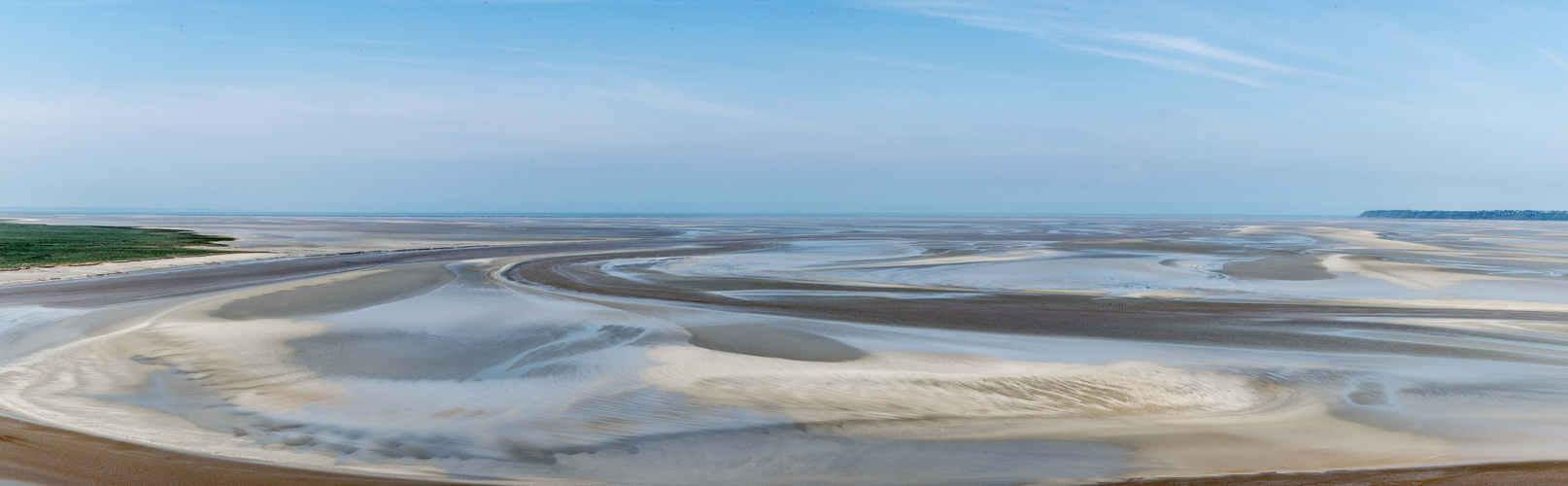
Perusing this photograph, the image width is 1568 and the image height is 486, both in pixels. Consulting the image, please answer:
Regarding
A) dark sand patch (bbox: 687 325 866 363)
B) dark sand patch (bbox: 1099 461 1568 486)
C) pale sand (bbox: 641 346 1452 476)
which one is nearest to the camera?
dark sand patch (bbox: 1099 461 1568 486)

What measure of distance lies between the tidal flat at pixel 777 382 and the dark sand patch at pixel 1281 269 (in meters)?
3.49

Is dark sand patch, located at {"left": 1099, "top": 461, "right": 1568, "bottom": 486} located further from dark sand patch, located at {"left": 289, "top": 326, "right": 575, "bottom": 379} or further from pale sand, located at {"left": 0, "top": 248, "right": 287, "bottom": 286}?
pale sand, located at {"left": 0, "top": 248, "right": 287, "bottom": 286}

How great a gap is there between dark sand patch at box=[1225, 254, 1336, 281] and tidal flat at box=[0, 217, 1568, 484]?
349cm

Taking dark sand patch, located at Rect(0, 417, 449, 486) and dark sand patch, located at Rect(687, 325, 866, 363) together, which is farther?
dark sand patch, located at Rect(687, 325, 866, 363)

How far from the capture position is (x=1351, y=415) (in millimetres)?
7145

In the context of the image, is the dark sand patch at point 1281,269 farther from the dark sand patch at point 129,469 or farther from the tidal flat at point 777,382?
the dark sand patch at point 129,469

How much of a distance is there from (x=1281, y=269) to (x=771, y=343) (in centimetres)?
1888

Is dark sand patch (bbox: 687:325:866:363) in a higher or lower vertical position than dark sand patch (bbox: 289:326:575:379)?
higher

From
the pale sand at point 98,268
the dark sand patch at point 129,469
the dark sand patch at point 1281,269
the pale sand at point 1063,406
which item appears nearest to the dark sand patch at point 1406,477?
the pale sand at point 1063,406

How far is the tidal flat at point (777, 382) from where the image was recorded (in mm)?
5828

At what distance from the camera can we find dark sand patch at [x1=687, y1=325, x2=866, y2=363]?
9.92 m

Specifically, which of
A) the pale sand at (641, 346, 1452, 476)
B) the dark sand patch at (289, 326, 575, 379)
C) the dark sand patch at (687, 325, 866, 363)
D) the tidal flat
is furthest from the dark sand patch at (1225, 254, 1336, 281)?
the dark sand patch at (289, 326, 575, 379)

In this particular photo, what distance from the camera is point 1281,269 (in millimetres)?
23078

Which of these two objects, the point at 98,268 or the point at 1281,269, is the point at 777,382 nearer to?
the point at 1281,269
